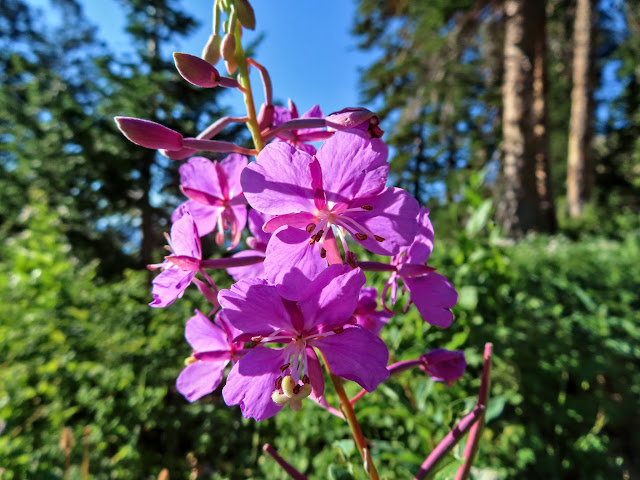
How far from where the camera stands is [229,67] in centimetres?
103

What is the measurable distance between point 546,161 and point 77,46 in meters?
25.9

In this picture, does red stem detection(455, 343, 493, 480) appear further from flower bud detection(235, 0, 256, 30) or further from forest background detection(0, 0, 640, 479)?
flower bud detection(235, 0, 256, 30)

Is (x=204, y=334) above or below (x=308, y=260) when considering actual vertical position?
below

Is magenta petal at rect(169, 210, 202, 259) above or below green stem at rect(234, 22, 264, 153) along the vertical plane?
below

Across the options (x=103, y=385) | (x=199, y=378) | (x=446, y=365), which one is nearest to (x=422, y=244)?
(x=446, y=365)

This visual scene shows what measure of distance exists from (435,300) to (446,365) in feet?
0.65

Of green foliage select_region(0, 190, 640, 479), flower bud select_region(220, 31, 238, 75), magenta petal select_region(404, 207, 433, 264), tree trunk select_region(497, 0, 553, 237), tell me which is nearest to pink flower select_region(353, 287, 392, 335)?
magenta petal select_region(404, 207, 433, 264)

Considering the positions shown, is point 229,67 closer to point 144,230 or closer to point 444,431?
point 444,431

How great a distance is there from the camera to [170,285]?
0.93 m

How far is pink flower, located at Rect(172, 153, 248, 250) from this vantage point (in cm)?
106

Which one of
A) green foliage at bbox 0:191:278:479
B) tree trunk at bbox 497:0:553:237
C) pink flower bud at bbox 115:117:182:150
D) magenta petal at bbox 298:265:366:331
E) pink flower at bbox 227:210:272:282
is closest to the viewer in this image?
magenta petal at bbox 298:265:366:331

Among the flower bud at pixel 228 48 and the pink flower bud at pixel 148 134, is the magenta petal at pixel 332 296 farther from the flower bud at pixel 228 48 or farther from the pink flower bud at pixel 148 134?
the flower bud at pixel 228 48

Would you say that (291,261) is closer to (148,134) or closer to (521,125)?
(148,134)

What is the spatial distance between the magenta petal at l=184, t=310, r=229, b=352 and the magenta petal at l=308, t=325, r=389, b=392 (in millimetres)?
326
